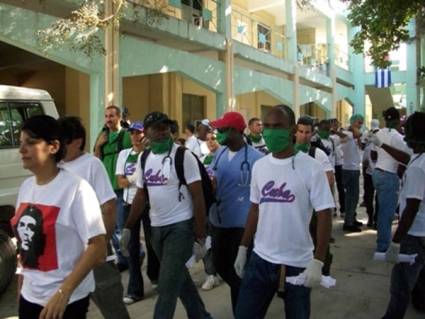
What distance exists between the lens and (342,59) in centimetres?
2897

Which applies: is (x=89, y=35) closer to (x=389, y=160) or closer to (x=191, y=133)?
(x=191, y=133)

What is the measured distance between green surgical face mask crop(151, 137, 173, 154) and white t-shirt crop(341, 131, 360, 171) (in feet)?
18.1

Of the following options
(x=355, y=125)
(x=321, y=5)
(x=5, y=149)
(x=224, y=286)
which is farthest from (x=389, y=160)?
(x=321, y=5)

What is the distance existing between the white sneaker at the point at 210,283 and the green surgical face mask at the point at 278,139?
2.92 m

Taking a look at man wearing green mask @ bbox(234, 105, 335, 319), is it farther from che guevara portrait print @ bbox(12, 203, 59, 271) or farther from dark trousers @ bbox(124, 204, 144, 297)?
dark trousers @ bbox(124, 204, 144, 297)

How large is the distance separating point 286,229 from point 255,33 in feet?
61.2

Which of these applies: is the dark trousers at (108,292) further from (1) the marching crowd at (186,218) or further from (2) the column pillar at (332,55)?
(2) the column pillar at (332,55)

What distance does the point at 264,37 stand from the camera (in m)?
21.2

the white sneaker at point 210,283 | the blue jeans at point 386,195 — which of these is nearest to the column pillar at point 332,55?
the blue jeans at point 386,195

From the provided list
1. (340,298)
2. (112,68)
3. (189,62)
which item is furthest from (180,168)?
(189,62)

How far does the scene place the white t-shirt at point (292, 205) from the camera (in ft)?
10.1

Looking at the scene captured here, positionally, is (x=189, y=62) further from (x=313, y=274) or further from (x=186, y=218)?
(x=313, y=274)

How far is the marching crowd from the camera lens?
251 cm

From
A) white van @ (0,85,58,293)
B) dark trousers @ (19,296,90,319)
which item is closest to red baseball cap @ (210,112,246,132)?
dark trousers @ (19,296,90,319)
